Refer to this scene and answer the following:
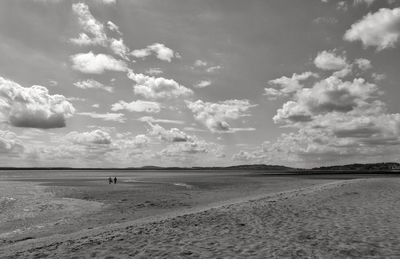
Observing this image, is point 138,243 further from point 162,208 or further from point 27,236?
point 162,208

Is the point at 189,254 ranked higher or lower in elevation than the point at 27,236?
higher

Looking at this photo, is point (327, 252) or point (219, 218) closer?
point (327, 252)

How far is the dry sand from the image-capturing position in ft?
39.7

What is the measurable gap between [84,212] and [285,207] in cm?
1752

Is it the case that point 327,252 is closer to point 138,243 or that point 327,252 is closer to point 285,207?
point 138,243

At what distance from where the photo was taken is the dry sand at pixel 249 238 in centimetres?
1211

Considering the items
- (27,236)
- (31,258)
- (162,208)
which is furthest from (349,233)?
(162,208)

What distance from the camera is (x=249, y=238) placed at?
14258 millimetres

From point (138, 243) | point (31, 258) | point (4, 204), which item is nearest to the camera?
point (31, 258)

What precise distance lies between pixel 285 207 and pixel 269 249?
1124 cm

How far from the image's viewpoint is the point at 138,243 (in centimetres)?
1412

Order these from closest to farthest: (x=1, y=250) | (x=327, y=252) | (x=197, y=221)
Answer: (x=327, y=252), (x=1, y=250), (x=197, y=221)

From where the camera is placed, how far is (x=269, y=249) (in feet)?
40.3

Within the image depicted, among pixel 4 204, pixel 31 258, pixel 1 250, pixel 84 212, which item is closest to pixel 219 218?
pixel 31 258
